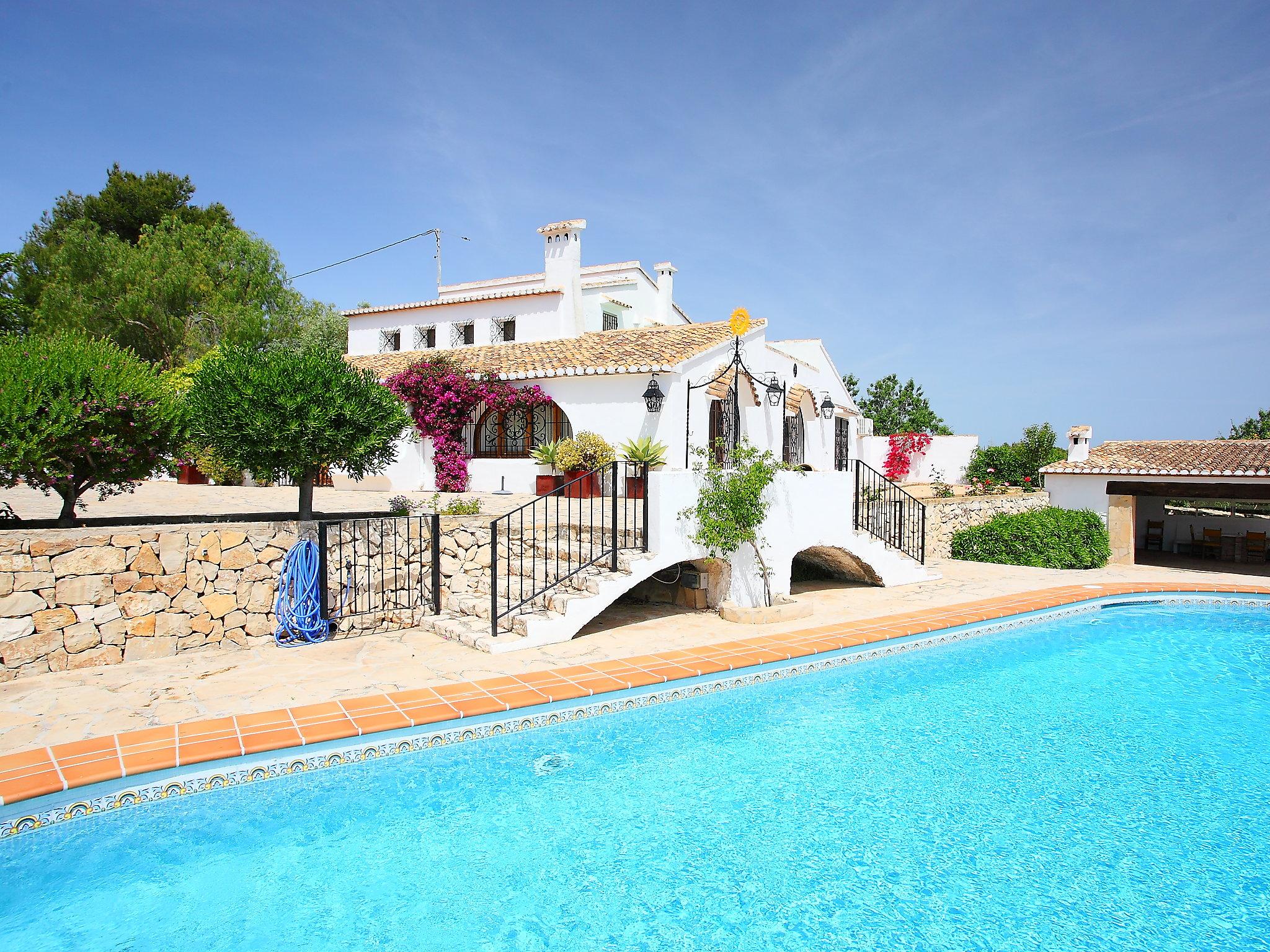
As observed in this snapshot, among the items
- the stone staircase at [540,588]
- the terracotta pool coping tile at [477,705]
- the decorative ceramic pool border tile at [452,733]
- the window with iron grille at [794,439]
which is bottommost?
the decorative ceramic pool border tile at [452,733]

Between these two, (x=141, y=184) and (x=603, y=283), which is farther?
(x=141, y=184)

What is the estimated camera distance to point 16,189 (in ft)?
95.3

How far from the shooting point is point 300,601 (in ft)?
27.6

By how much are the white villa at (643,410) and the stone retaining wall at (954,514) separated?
2.32ft

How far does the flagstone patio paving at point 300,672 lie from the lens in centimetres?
578

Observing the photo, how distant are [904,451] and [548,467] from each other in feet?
71.4

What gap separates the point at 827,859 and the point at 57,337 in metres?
9.84

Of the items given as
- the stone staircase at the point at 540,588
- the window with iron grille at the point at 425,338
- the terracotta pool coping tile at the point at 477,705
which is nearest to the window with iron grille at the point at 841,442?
the window with iron grille at the point at 425,338

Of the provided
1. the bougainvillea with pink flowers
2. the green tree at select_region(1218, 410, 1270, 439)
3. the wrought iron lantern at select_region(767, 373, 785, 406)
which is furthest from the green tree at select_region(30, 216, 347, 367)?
the green tree at select_region(1218, 410, 1270, 439)

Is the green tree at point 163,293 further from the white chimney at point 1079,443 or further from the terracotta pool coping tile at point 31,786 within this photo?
the white chimney at point 1079,443

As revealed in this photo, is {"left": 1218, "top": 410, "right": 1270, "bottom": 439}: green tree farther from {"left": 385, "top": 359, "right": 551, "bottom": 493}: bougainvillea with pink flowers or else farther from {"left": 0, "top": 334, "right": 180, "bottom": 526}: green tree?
{"left": 0, "top": 334, "right": 180, "bottom": 526}: green tree

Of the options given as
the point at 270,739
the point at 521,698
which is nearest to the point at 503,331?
the point at 521,698

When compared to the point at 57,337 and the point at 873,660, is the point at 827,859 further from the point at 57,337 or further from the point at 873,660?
the point at 57,337

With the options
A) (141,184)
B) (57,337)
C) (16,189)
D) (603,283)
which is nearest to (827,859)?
(57,337)
